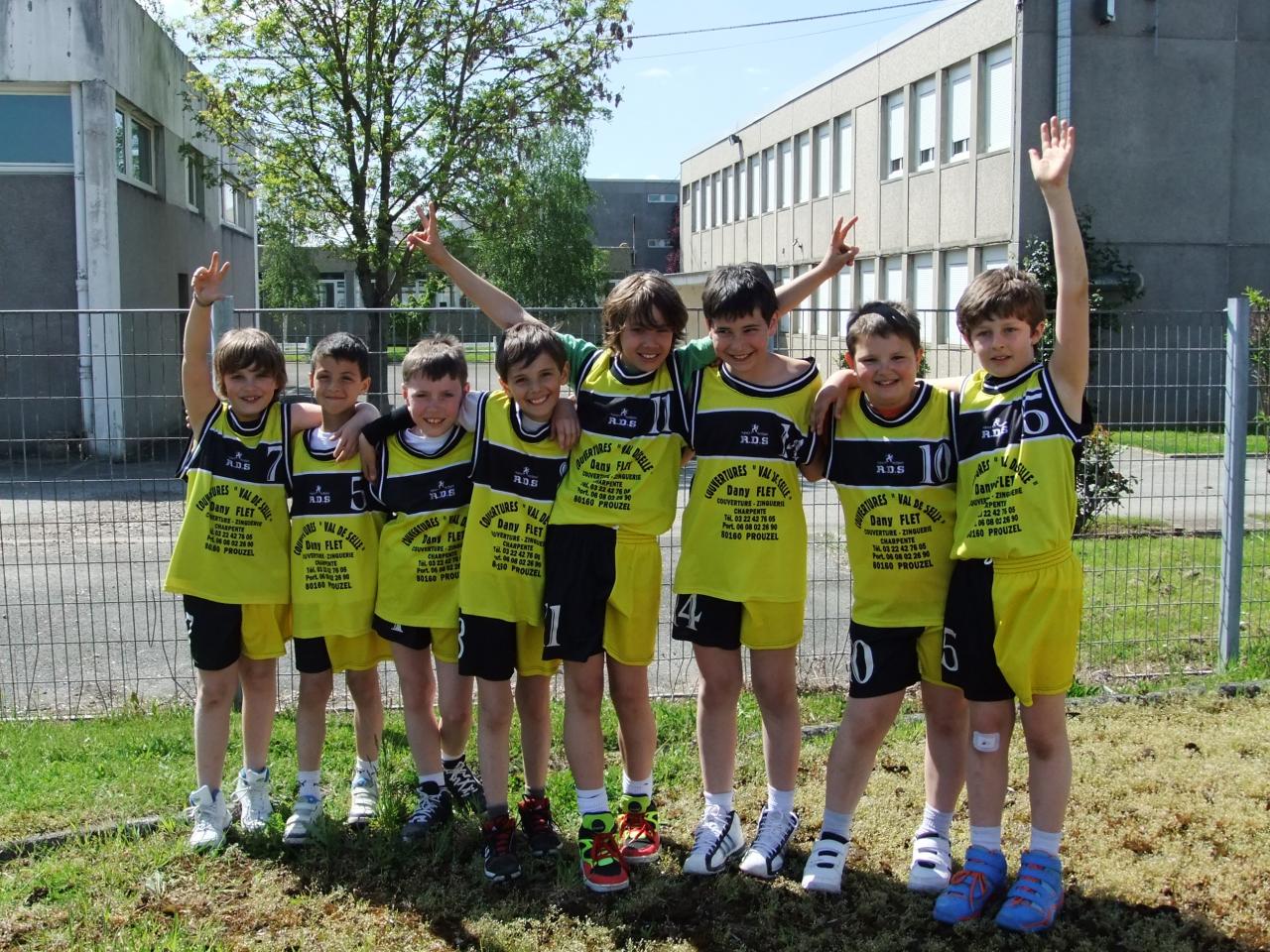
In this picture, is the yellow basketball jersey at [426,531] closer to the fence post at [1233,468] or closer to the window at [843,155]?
the fence post at [1233,468]

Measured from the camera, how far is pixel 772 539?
3684mm

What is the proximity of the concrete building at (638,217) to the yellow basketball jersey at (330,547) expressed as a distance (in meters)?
55.7

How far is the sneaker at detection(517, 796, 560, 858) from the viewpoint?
154 inches

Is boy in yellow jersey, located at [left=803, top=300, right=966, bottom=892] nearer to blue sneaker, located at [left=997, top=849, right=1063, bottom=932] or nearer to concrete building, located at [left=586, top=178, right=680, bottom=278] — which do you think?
blue sneaker, located at [left=997, top=849, right=1063, bottom=932]

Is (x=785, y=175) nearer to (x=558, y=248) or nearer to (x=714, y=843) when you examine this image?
(x=558, y=248)

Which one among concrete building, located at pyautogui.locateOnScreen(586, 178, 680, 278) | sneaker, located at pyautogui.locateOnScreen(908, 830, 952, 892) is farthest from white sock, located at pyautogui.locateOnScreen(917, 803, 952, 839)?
concrete building, located at pyautogui.locateOnScreen(586, 178, 680, 278)

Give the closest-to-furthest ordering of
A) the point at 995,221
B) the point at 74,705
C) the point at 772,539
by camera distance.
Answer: the point at 772,539 → the point at 74,705 → the point at 995,221

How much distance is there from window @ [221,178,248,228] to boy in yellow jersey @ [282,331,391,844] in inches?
855

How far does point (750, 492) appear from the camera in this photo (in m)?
3.69

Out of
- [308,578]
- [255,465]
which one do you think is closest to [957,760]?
[308,578]

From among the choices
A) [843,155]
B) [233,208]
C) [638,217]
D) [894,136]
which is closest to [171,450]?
[894,136]

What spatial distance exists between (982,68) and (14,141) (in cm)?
1596

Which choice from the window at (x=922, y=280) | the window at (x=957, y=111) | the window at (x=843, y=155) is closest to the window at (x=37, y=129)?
the window at (x=957, y=111)

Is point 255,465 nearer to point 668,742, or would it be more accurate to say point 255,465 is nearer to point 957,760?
point 668,742
